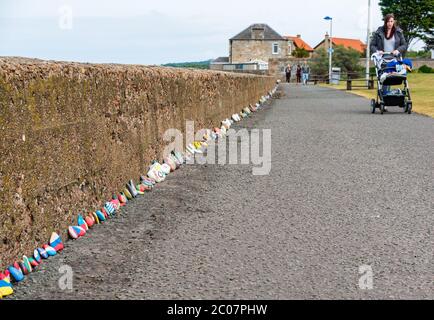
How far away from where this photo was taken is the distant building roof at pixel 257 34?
110 meters

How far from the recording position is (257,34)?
361 feet

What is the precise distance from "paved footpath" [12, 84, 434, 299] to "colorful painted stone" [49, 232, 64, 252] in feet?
0.23

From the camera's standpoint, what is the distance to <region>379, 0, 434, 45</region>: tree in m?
93.8

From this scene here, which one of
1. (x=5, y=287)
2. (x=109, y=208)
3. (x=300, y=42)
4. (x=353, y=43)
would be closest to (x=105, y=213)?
(x=109, y=208)

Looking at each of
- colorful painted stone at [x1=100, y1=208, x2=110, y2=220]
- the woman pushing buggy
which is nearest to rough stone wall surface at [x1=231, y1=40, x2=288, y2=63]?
the woman pushing buggy

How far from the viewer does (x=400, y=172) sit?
7.21 m

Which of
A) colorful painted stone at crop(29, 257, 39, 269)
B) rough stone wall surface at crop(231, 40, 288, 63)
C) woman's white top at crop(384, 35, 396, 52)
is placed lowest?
colorful painted stone at crop(29, 257, 39, 269)

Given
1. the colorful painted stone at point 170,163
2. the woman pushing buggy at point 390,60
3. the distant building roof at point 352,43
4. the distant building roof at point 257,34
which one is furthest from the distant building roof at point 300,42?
the colorful painted stone at point 170,163

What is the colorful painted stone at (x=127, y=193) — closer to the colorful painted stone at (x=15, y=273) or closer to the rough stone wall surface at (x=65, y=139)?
the rough stone wall surface at (x=65, y=139)

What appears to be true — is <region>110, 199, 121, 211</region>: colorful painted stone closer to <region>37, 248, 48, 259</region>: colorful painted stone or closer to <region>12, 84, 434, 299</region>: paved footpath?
<region>12, 84, 434, 299</region>: paved footpath

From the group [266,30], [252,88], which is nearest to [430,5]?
[266,30]

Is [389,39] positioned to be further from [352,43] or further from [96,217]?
[352,43]
